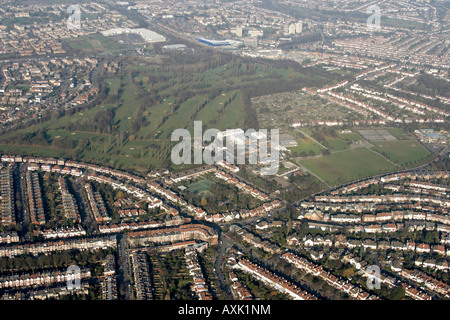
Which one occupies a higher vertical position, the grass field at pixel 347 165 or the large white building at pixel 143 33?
the large white building at pixel 143 33

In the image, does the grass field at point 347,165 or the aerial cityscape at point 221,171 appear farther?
the grass field at point 347,165

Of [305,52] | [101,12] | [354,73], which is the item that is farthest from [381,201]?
[101,12]

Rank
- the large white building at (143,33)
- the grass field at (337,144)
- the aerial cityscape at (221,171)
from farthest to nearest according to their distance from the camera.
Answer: the large white building at (143,33), the grass field at (337,144), the aerial cityscape at (221,171)

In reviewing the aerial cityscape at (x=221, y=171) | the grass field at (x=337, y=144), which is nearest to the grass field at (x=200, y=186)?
the aerial cityscape at (x=221, y=171)

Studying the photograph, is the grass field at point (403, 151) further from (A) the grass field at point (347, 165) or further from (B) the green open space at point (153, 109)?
(B) the green open space at point (153, 109)

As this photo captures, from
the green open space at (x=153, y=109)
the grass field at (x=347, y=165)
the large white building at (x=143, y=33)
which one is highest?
the large white building at (x=143, y=33)

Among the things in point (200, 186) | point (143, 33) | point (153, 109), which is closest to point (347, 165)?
point (200, 186)

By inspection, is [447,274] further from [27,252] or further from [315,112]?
[315,112]

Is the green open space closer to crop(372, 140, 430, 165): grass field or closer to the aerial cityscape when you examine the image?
the aerial cityscape
